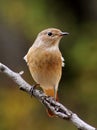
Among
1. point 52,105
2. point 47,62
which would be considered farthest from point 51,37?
point 52,105

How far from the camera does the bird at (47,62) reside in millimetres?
5938

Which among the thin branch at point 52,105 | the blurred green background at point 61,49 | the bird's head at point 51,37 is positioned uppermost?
the blurred green background at point 61,49

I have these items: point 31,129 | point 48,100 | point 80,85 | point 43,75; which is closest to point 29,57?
point 43,75

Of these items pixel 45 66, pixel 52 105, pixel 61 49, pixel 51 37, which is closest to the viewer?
pixel 52 105

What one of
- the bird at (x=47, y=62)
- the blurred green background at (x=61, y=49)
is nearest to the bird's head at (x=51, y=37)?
the bird at (x=47, y=62)

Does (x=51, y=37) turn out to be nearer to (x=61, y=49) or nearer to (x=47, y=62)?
(x=47, y=62)

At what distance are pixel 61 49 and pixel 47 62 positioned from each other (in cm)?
510

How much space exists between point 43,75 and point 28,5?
5226 millimetres

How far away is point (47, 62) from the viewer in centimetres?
595

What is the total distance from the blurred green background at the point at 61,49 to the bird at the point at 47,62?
446cm

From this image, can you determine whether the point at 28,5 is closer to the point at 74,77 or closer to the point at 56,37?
the point at 74,77

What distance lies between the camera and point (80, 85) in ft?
37.8

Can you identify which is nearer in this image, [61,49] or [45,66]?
[45,66]

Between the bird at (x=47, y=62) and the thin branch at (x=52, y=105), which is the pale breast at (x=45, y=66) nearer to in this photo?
the bird at (x=47, y=62)
